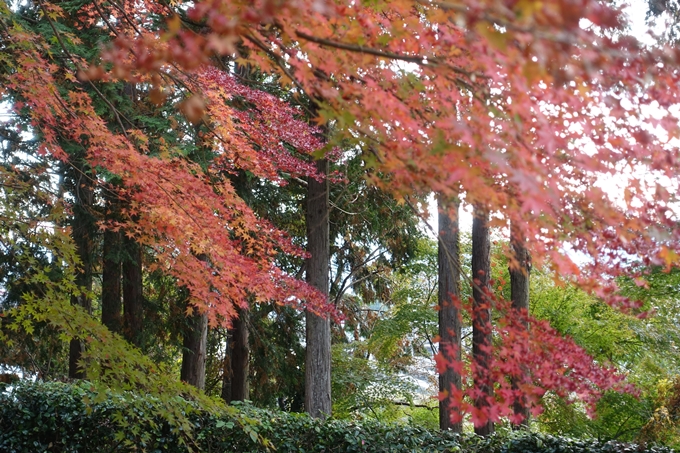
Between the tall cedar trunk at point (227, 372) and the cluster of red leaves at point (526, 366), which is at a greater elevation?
the tall cedar trunk at point (227, 372)

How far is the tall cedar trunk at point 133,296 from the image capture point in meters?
11.3

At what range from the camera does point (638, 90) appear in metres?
2.61

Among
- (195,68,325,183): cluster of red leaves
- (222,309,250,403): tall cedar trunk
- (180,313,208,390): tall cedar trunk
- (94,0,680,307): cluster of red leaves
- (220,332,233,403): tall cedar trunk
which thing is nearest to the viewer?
(94,0,680,307): cluster of red leaves

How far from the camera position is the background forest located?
2.18 metres

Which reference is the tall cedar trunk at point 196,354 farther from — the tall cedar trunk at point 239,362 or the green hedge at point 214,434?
the green hedge at point 214,434

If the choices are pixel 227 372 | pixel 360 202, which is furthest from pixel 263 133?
pixel 227 372

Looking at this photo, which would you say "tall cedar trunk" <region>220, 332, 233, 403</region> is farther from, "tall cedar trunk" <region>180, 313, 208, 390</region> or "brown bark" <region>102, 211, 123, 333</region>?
"brown bark" <region>102, 211, 123, 333</region>

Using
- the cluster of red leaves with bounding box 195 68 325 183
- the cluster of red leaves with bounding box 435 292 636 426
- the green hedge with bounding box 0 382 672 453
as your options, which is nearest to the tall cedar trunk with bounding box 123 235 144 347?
the cluster of red leaves with bounding box 195 68 325 183

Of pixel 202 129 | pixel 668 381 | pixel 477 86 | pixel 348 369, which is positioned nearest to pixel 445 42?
pixel 477 86

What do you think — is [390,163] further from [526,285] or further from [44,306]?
[526,285]

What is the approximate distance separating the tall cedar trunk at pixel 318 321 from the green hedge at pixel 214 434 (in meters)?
2.61

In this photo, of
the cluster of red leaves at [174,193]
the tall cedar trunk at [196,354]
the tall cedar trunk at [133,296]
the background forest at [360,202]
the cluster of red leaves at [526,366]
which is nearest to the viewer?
the background forest at [360,202]

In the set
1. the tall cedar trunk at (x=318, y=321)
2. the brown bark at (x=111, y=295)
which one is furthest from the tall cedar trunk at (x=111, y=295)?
the tall cedar trunk at (x=318, y=321)

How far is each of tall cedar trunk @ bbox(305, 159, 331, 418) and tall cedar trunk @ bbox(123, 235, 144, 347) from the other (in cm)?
345
